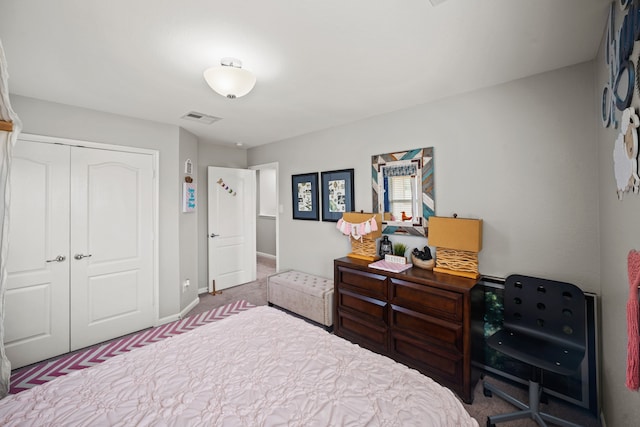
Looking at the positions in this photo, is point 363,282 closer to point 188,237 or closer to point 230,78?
point 230,78

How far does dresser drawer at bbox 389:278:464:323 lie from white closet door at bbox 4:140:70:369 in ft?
10.5

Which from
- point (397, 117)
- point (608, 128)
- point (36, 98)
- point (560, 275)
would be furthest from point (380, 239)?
point (36, 98)

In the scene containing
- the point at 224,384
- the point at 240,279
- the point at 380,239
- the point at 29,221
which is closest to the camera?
the point at 224,384

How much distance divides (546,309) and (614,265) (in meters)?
0.60

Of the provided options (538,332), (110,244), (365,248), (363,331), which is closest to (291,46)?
(365,248)

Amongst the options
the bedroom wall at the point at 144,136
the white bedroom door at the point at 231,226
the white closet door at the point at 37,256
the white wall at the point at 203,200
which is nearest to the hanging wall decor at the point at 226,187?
the white bedroom door at the point at 231,226

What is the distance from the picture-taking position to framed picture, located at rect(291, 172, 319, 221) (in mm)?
3707

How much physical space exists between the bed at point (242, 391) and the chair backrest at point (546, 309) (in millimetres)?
1183

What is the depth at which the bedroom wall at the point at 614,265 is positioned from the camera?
1.21m

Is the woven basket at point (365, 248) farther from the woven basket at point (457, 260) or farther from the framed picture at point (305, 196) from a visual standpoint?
the framed picture at point (305, 196)

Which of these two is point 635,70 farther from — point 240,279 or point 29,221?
point 240,279

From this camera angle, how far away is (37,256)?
8.18ft

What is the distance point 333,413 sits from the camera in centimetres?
108

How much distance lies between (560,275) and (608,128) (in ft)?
3.50
